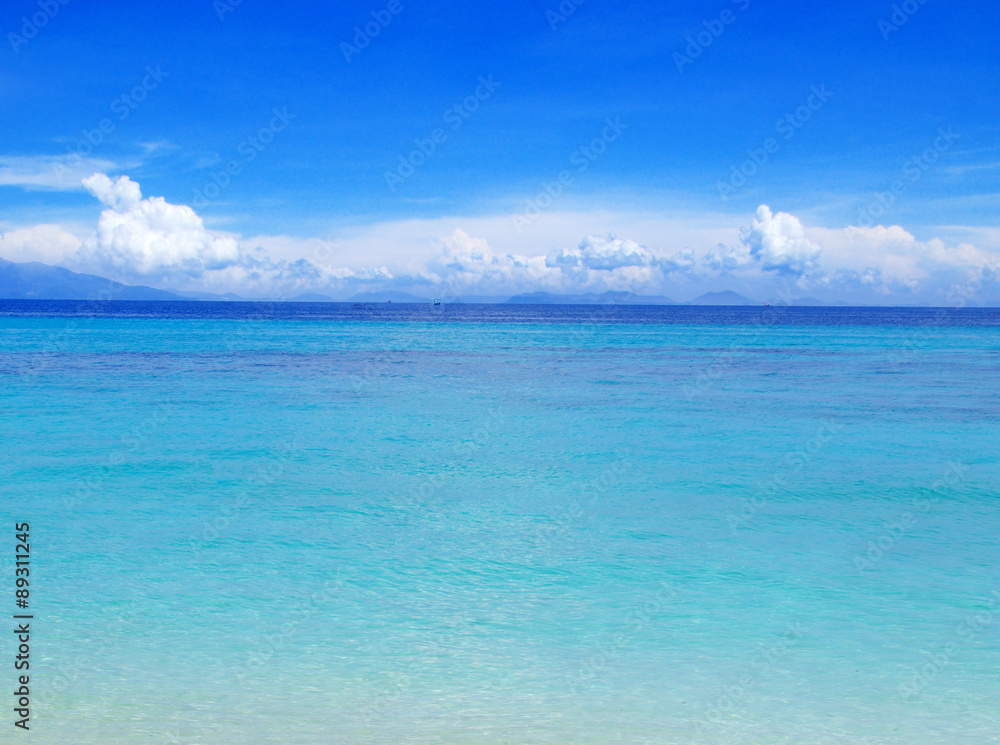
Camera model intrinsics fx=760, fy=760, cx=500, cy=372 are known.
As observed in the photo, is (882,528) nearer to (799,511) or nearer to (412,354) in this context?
(799,511)

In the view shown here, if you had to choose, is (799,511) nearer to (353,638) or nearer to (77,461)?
(353,638)

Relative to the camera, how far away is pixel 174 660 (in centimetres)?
763

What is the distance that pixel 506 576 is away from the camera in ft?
33.9

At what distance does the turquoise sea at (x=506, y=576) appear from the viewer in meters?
6.80

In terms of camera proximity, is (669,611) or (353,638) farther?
(669,611)

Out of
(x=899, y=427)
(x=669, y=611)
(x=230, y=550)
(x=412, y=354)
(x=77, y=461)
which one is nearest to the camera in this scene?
(x=669, y=611)

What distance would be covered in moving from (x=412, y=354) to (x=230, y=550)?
44.8 meters

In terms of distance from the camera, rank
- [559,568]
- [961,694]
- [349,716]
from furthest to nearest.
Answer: [559,568] → [961,694] → [349,716]

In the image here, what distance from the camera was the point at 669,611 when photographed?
9.09 metres

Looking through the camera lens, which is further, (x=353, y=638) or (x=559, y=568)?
(x=559, y=568)

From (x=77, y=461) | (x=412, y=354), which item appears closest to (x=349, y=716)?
(x=77, y=461)

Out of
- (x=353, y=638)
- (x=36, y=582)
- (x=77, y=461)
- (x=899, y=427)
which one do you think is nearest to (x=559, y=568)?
(x=353, y=638)

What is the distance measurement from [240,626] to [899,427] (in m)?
20.7

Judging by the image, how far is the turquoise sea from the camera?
22.3 ft
